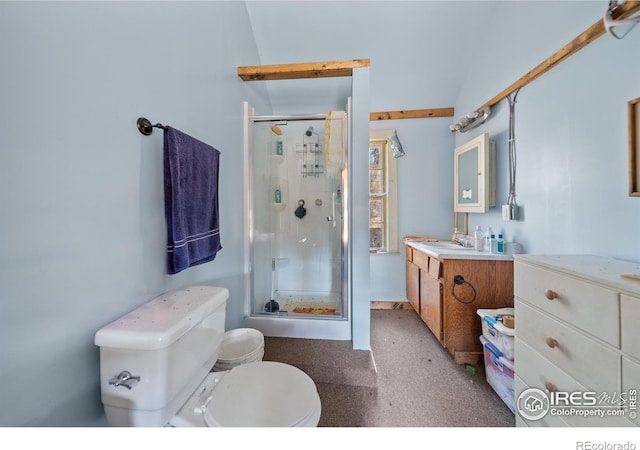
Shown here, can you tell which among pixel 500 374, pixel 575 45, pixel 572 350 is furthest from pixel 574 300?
pixel 575 45

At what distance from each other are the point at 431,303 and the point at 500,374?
24.3 inches

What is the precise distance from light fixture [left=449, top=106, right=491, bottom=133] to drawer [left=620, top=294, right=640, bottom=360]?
175 cm

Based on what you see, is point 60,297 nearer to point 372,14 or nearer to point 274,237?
point 274,237

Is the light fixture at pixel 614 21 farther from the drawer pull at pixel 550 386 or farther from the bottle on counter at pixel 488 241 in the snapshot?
the drawer pull at pixel 550 386

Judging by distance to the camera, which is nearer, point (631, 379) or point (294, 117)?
point (631, 379)

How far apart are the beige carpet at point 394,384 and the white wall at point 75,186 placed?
1.02m

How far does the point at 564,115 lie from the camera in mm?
1230

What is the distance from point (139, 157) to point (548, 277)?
Answer: 1.72m

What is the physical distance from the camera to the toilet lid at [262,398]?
0.70m

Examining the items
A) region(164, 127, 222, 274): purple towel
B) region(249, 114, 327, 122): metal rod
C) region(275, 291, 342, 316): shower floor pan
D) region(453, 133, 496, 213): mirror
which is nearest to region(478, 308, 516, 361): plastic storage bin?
region(453, 133, 496, 213): mirror

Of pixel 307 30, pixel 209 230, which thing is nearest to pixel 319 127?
pixel 307 30

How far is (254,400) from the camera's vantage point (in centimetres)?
76

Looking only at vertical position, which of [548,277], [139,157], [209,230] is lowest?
[548,277]

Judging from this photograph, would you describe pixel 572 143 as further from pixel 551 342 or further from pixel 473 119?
pixel 551 342
